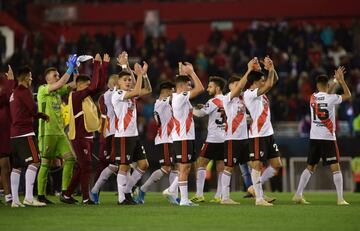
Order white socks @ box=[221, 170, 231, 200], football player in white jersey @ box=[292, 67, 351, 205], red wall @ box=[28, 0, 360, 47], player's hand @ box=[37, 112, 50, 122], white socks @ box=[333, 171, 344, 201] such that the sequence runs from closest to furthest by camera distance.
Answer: player's hand @ box=[37, 112, 50, 122] < white socks @ box=[333, 171, 344, 201] < football player in white jersey @ box=[292, 67, 351, 205] < white socks @ box=[221, 170, 231, 200] < red wall @ box=[28, 0, 360, 47]

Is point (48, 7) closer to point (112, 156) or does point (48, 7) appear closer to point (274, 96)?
point (274, 96)

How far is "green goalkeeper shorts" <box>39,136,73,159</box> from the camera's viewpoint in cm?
1858

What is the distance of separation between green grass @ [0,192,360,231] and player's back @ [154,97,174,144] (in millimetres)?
1657

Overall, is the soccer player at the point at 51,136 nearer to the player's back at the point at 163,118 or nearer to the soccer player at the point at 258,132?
the player's back at the point at 163,118

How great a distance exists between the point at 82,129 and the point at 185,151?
2.09 m

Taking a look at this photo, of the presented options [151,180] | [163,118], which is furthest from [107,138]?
[151,180]

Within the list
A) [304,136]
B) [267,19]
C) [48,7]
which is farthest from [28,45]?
[304,136]

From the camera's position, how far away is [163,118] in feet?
64.1

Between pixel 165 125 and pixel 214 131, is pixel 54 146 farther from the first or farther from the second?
pixel 214 131

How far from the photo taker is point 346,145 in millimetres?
27172

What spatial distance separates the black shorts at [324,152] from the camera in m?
18.4

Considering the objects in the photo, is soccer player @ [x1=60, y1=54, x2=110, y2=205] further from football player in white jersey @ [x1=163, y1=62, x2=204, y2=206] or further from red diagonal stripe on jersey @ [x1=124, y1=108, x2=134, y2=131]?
football player in white jersey @ [x1=163, y1=62, x2=204, y2=206]

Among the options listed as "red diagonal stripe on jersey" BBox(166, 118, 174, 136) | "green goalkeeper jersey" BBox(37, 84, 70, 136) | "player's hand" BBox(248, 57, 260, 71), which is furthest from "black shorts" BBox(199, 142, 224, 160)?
"green goalkeeper jersey" BBox(37, 84, 70, 136)

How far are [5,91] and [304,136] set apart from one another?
40.0 feet
